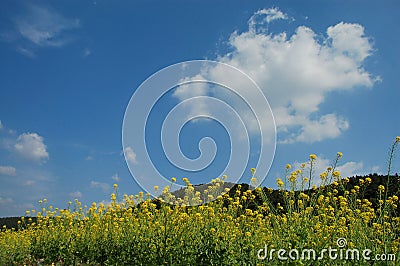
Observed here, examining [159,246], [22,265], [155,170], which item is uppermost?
[155,170]

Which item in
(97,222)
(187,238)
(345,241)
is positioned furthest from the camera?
(97,222)

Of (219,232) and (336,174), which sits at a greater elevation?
(336,174)

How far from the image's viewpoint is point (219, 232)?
5.51 metres

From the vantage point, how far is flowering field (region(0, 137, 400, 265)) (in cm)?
497

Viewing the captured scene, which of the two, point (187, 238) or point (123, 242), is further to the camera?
point (123, 242)

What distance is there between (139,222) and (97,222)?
1.28 meters

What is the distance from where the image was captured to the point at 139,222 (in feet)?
23.5

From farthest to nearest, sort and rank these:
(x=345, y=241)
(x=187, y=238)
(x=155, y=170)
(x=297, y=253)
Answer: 1. (x=155, y=170)
2. (x=187, y=238)
3. (x=345, y=241)
4. (x=297, y=253)

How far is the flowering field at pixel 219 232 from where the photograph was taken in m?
4.97

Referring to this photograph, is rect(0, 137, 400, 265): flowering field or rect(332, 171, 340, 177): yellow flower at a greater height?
rect(332, 171, 340, 177): yellow flower

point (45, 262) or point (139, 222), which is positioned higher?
point (139, 222)

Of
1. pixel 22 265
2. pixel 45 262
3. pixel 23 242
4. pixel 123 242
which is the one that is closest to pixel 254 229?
pixel 123 242

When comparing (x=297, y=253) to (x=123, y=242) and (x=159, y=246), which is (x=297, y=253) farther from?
(x=123, y=242)

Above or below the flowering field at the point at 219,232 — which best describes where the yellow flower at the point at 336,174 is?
above
